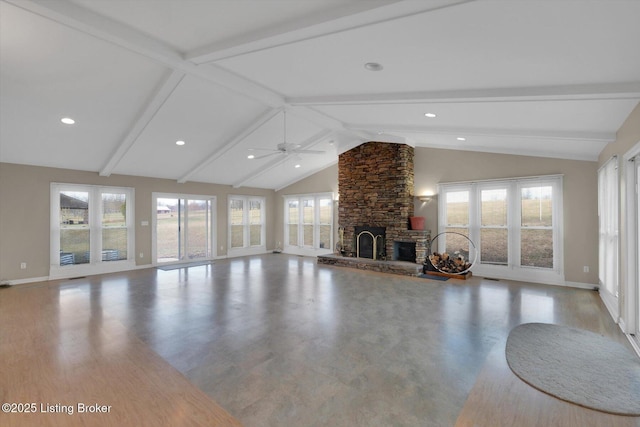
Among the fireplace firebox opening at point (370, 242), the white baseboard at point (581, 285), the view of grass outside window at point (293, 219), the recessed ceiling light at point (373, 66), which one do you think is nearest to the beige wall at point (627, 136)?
the white baseboard at point (581, 285)

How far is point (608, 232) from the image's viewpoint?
491 cm

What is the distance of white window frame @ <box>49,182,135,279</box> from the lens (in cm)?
699

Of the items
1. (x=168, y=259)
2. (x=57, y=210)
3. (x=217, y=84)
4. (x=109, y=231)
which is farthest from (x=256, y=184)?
(x=217, y=84)

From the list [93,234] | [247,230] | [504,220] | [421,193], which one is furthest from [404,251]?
[93,234]

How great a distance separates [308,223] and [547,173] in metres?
7.07

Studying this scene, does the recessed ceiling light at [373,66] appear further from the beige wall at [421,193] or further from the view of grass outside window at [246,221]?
the view of grass outside window at [246,221]

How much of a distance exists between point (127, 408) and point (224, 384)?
71 centimetres

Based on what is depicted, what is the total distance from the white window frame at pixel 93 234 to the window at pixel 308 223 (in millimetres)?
5148

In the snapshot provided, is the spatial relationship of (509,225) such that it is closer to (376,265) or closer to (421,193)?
(421,193)

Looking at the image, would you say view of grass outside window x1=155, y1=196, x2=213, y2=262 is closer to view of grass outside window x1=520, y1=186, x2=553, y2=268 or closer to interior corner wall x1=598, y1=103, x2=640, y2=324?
view of grass outside window x1=520, y1=186, x2=553, y2=268

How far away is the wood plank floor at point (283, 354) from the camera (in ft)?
7.43

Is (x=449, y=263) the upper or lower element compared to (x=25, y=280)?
upper

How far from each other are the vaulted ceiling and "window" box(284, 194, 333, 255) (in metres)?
4.23

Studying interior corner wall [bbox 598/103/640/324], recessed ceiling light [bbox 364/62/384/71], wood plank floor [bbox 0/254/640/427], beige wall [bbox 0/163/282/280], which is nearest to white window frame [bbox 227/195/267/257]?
beige wall [bbox 0/163/282/280]
